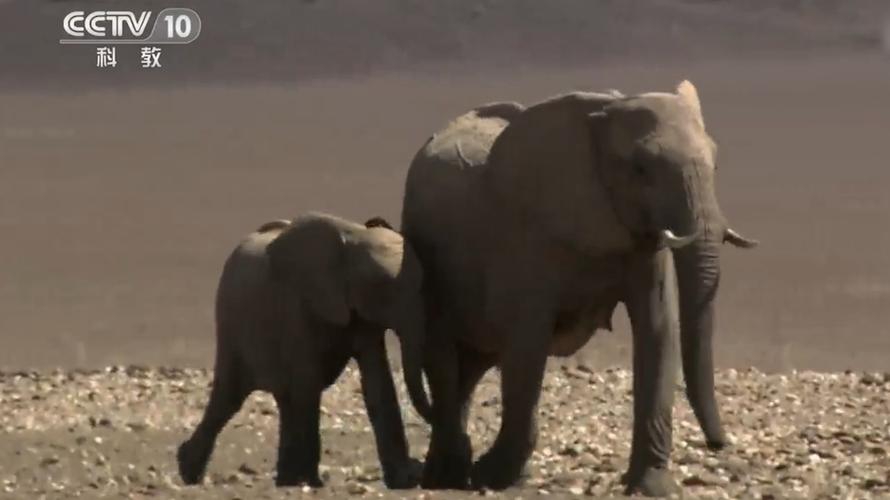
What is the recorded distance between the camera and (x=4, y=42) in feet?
157

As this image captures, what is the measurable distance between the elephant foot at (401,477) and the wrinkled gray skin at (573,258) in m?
0.13

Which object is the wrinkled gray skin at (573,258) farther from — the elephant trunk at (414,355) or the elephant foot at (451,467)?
the elephant trunk at (414,355)

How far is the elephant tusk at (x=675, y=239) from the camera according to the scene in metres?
12.2

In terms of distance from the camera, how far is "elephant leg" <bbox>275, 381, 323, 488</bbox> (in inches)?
542

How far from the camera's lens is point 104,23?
4609cm

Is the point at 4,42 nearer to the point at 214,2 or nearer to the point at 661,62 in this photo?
the point at 214,2

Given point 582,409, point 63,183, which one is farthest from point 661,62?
point 582,409

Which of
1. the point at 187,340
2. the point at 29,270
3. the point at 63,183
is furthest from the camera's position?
the point at 63,183

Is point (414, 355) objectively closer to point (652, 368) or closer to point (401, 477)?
point (401, 477)

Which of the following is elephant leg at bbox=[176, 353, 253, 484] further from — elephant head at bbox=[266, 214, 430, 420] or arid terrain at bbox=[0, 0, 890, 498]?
elephant head at bbox=[266, 214, 430, 420]

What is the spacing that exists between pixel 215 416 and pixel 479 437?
2.10m

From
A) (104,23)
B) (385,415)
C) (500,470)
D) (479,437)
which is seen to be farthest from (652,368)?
(104,23)

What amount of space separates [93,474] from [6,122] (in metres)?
27.7

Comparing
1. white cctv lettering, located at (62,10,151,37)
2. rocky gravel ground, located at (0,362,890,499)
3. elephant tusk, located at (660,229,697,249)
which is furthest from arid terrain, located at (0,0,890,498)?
elephant tusk, located at (660,229,697,249)
